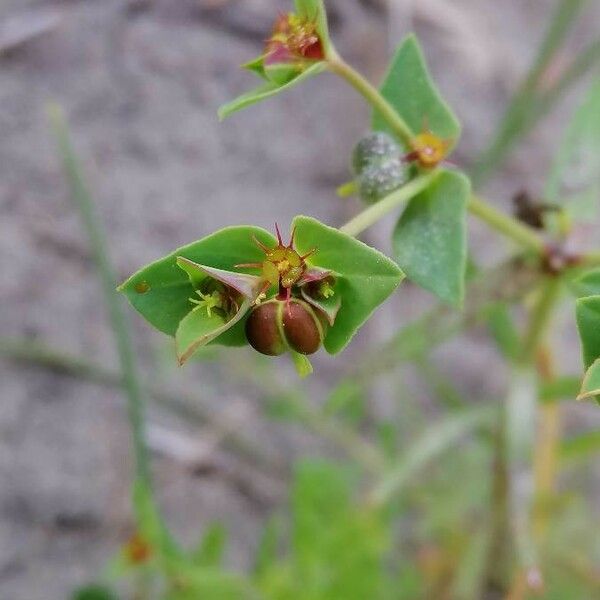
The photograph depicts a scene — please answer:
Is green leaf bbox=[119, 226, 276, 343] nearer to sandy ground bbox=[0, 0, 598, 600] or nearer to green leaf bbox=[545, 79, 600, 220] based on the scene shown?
green leaf bbox=[545, 79, 600, 220]

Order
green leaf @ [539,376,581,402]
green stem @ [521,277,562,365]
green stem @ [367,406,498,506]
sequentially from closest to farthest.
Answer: green stem @ [521,277,562,365] < green leaf @ [539,376,581,402] < green stem @ [367,406,498,506]

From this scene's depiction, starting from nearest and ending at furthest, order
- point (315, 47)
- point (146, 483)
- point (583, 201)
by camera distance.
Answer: point (315, 47) → point (583, 201) → point (146, 483)

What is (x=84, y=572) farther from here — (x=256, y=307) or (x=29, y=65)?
(x=256, y=307)

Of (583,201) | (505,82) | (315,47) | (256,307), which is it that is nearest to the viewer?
(256,307)

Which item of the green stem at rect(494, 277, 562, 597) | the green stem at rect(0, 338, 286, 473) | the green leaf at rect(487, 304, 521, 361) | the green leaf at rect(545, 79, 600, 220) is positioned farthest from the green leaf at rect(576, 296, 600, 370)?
the green stem at rect(0, 338, 286, 473)

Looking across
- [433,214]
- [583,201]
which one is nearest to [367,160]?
[433,214]

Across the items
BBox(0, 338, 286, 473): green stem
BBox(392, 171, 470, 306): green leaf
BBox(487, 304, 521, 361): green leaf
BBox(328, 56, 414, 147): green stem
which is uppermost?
BBox(328, 56, 414, 147): green stem
